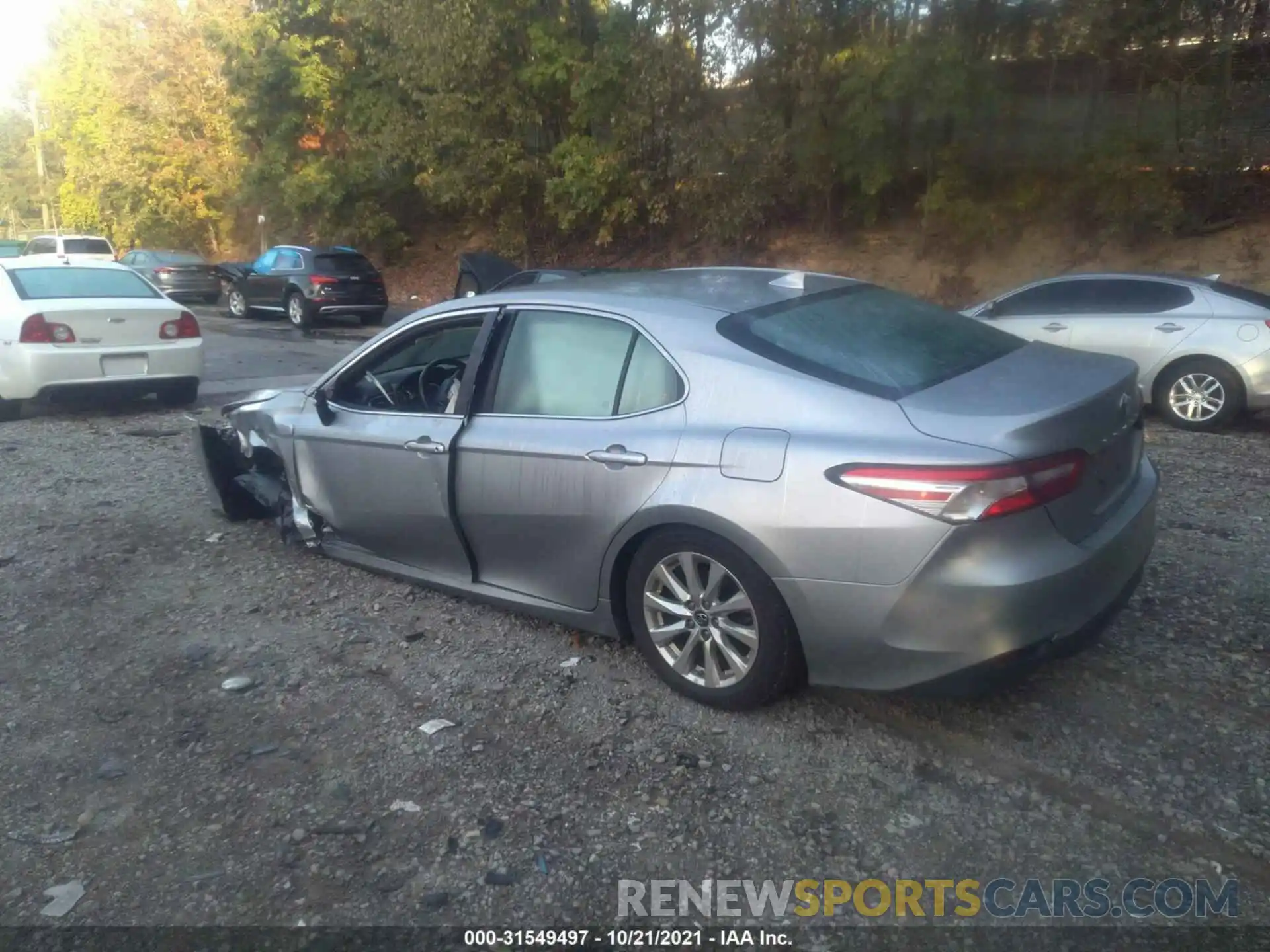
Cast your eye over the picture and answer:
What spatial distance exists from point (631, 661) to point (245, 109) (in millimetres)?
28004

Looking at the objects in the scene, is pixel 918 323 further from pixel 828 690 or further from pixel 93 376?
pixel 93 376

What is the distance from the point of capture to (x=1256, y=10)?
49.4 feet

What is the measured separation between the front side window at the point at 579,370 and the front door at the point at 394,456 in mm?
258

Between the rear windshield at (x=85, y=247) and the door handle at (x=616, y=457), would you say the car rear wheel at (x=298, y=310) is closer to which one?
the rear windshield at (x=85, y=247)

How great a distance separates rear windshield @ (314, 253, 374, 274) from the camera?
21375mm

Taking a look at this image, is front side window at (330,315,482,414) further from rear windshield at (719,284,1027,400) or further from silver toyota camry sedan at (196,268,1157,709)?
rear windshield at (719,284,1027,400)

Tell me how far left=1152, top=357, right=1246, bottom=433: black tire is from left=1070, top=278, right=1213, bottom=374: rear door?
0.19 meters

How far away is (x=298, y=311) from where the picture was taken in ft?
69.9

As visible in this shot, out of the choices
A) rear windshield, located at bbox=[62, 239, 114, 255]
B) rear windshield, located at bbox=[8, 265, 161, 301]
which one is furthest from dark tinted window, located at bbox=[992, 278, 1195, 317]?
rear windshield, located at bbox=[62, 239, 114, 255]

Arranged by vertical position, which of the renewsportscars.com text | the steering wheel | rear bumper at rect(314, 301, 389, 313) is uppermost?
the steering wheel

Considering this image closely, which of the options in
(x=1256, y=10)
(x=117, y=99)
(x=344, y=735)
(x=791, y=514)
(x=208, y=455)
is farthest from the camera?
(x=117, y=99)

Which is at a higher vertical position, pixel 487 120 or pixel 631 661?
pixel 487 120

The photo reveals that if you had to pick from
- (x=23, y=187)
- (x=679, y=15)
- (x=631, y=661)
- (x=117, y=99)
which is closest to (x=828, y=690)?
(x=631, y=661)

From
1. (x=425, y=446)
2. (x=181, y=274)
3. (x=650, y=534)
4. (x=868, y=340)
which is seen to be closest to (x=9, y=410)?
(x=425, y=446)
